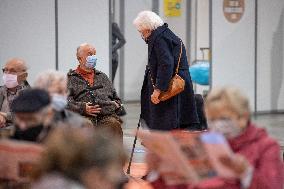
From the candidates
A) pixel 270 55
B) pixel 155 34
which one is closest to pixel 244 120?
pixel 155 34

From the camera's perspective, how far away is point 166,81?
22.0 feet

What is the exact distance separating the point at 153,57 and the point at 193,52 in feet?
27.5

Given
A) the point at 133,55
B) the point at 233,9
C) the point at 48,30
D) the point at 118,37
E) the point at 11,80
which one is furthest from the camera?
the point at 133,55

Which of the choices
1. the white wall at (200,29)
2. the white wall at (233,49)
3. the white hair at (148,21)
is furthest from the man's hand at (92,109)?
the white wall at (200,29)

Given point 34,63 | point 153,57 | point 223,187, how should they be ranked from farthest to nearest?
1. point 34,63
2. point 153,57
3. point 223,187

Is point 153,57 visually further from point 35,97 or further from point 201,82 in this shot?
point 201,82

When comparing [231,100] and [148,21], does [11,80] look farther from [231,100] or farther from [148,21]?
[231,100]

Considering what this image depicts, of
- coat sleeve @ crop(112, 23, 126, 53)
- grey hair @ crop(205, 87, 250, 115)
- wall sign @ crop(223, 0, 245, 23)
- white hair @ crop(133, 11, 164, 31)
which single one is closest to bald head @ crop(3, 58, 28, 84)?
white hair @ crop(133, 11, 164, 31)

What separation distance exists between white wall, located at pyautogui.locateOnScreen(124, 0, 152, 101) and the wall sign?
3.08 metres

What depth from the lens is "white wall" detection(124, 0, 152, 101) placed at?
15.3 metres

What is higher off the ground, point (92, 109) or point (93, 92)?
point (93, 92)

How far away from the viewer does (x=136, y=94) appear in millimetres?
15680

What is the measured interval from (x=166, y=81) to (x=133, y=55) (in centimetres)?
889

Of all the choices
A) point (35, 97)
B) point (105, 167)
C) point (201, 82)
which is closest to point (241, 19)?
point (201, 82)
